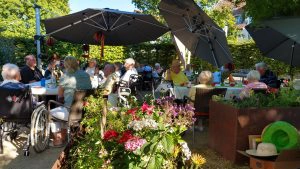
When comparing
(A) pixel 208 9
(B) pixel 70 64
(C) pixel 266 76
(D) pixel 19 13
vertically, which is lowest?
(C) pixel 266 76

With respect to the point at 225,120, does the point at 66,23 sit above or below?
above

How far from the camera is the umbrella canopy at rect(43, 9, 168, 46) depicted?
6789 mm

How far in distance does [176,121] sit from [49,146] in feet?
8.41

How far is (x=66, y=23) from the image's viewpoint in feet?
23.0

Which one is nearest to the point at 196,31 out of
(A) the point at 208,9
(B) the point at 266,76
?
(B) the point at 266,76

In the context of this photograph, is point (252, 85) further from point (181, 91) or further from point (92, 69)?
point (92, 69)

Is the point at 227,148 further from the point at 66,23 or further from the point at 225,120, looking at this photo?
the point at 66,23

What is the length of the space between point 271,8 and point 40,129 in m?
3.55

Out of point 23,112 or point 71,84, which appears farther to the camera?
point 71,84

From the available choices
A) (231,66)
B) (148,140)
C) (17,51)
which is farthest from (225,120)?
(17,51)

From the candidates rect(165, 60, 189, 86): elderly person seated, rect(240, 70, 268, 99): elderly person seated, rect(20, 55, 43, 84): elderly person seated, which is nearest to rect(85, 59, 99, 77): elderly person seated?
rect(20, 55, 43, 84): elderly person seated

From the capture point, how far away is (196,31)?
6.56 m

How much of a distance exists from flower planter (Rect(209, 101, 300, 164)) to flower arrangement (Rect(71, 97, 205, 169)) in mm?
1140

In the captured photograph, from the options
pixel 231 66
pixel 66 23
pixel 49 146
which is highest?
pixel 66 23
